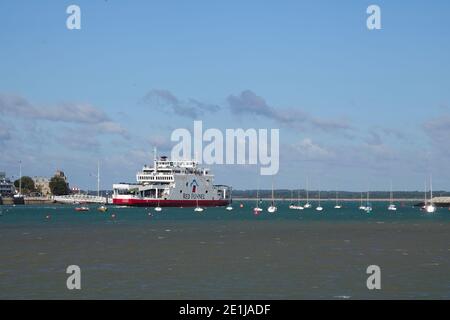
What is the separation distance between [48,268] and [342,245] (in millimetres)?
29663

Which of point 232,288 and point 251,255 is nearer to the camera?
point 232,288

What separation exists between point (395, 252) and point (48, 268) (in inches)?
1071

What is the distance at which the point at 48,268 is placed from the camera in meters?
50.2

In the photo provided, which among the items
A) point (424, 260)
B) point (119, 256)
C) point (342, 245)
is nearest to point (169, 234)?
point (342, 245)

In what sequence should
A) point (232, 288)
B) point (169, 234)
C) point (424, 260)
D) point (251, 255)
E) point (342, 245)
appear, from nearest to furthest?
point (232, 288) < point (424, 260) < point (251, 255) < point (342, 245) < point (169, 234)

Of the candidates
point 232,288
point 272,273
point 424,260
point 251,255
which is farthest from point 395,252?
point 232,288

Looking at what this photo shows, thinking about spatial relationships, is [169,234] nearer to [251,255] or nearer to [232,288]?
[251,255]
